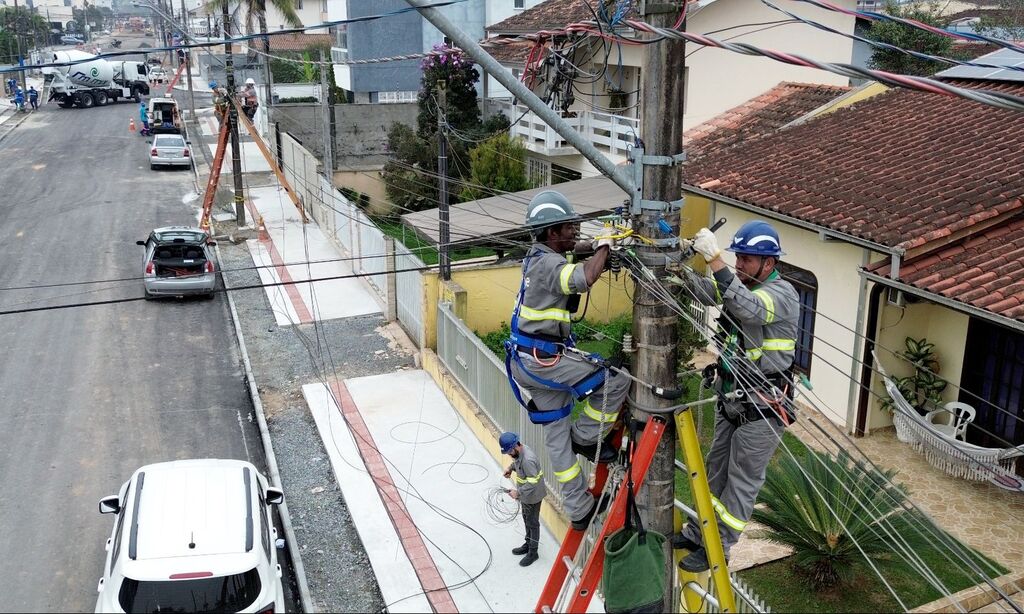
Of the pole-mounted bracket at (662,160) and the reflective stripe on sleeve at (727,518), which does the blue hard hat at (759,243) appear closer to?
the pole-mounted bracket at (662,160)

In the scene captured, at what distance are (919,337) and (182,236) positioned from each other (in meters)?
14.0

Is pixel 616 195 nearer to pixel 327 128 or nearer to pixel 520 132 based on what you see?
pixel 520 132

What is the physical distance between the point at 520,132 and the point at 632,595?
20710 mm

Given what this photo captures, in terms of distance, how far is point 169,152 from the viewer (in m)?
33.8

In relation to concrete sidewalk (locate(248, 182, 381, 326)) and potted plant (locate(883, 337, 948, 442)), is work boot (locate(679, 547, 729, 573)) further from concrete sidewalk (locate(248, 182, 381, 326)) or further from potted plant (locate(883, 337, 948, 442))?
concrete sidewalk (locate(248, 182, 381, 326))

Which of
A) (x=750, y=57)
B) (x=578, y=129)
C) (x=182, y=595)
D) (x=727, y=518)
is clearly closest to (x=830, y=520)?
(x=727, y=518)

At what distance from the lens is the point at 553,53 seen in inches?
365

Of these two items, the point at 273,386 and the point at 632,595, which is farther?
the point at 273,386

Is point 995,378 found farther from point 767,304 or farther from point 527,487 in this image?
point 767,304

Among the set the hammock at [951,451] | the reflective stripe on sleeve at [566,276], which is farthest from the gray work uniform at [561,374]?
the hammock at [951,451]

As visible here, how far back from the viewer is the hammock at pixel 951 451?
1012cm

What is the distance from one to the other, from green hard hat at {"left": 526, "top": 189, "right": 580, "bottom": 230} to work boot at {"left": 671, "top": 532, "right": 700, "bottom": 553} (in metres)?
2.21

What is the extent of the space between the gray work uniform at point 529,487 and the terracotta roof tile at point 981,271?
15.6 feet

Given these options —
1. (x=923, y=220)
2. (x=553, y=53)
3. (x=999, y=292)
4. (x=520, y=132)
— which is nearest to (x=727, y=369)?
(x=553, y=53)
